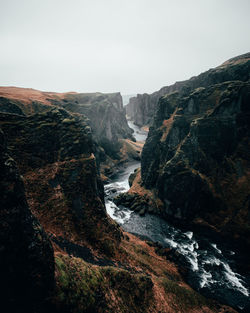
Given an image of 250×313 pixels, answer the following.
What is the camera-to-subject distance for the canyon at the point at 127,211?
46.6ft

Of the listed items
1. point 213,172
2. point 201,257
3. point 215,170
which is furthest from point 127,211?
point 215,170

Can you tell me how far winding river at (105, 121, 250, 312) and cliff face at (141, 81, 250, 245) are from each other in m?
7.09

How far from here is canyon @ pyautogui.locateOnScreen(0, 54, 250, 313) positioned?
1422 cm

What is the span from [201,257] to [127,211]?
32737mm

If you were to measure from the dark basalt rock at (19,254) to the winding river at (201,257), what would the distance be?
1464 inches

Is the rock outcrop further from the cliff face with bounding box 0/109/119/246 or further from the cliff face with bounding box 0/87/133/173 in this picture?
the cliff face with bounding box 0/87/133/173

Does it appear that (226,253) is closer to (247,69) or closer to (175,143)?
(175,143)

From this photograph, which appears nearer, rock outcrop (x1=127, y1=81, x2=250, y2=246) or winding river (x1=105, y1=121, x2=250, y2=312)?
winding river (x1=105, y1=121, x2=250, y2=312)

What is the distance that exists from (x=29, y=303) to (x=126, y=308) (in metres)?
12.8

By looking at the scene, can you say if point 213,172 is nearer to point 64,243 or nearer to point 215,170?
point 215,170

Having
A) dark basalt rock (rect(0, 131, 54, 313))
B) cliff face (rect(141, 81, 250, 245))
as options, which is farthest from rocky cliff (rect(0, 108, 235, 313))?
cliff face (rect(141, 81, 250, 245))

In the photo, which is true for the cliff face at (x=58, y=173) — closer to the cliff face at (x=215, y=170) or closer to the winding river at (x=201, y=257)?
the winding river at (x=201, y=257)

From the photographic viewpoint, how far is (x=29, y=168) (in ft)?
108

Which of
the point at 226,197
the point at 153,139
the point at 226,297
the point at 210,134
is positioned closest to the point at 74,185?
the point at 226,297
